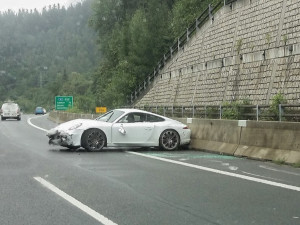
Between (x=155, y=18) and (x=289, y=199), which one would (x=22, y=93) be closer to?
(x=155, y=18)

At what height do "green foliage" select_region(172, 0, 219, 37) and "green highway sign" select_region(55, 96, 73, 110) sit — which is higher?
"green foliage" select_region(172, 0, 219, 37)

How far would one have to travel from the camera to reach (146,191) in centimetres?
823

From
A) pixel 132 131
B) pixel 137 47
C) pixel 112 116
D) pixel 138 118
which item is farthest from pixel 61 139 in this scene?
pixel 137 47

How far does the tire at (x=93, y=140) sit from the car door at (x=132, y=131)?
0.36m

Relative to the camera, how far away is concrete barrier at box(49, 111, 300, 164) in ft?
39.8

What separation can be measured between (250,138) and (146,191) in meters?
6.15

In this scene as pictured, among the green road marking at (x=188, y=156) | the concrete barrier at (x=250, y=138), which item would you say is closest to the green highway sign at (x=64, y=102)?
the concrete barrier at (x=250, y=138)

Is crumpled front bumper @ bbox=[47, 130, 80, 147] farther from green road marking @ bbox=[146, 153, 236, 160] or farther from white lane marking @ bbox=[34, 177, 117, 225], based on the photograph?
white lane marking @ bbox=[34, 177, 117, 225]

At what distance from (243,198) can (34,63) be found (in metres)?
196

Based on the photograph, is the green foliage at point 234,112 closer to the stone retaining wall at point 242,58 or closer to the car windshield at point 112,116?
the stone retaining wall at point 242,58

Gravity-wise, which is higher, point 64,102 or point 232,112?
point 64,102

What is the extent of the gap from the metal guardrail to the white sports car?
19934 mm

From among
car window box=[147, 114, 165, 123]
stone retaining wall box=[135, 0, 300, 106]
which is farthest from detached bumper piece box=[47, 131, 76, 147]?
stone retaining wall box=[135, 0, 300, 106]

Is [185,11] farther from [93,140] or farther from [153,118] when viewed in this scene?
[93,140]
